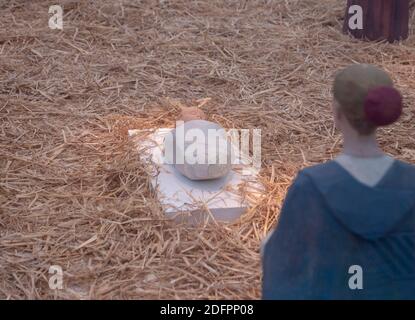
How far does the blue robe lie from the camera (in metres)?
1.91

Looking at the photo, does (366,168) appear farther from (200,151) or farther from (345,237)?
(200,151)

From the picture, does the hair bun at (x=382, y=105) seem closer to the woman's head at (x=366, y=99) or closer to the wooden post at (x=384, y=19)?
the woman's head at (x=366, y=99)

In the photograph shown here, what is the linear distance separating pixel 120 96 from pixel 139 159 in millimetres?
983

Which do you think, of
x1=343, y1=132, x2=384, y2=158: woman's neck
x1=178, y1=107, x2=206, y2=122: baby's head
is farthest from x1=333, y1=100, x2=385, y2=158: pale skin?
x1=178, y1=107, x2=206, y2=122: baby's head

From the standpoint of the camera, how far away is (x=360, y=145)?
6.35 ft

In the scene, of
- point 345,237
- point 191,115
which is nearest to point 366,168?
point 345,237

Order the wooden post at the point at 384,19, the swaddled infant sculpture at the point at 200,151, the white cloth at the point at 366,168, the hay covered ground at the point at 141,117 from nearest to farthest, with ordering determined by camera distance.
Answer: the white cloth at the point at 366,168
the hay covered ground at the point at 141,117
the swaddled infant sculpture at the point at 200,151
the wooden post at the point at 384,19

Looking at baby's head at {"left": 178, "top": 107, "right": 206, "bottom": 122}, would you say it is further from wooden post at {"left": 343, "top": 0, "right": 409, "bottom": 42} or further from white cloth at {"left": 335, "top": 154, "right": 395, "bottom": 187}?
wooden post at {"left": 343, "top": 0, "right": 409, "bottom": 42}

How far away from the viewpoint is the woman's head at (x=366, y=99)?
1837mm

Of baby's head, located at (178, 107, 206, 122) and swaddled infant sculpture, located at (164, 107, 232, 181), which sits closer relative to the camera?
swaddled infant sculpture, located at (164, 107, 232, 181)

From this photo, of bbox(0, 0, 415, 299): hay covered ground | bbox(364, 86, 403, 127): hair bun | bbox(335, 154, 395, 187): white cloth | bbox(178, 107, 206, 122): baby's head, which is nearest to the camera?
bbox(364, 86, 403, 127): hair bun

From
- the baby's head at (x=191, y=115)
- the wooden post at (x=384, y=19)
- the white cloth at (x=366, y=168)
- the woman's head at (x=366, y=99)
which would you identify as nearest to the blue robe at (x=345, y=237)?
the white cloth at (x=366, y=168)

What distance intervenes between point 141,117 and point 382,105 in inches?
89.3

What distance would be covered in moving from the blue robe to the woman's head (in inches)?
5.7
